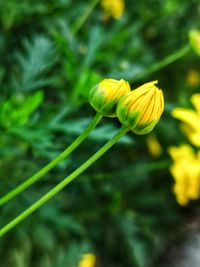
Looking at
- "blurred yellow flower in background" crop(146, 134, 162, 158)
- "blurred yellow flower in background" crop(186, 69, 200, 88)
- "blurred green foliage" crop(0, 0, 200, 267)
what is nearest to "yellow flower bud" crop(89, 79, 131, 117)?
"blurred green foliage" crop(0, 0, 200, 267)

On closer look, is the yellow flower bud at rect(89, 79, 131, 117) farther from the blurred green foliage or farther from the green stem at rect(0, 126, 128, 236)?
the blurred green foliage

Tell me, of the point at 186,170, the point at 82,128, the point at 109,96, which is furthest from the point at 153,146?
the point at 109,96

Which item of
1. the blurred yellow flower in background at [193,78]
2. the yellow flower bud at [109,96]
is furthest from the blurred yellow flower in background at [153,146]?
the yellow flower bud at [109,96]

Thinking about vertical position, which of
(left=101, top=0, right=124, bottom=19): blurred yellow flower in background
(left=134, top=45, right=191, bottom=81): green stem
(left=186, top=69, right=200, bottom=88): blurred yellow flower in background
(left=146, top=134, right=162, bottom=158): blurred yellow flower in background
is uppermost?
(left=186, top=69, right=200, bottom=88): blurred yellow flower in background

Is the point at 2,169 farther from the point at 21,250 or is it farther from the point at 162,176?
the point at 162,176

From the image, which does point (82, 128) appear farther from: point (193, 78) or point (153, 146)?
point (193, 78)

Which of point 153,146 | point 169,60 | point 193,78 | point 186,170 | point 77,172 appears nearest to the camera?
point 77,172

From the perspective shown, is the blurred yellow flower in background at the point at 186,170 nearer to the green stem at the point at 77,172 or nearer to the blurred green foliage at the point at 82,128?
the blurred green foliage at the point at 82,128
